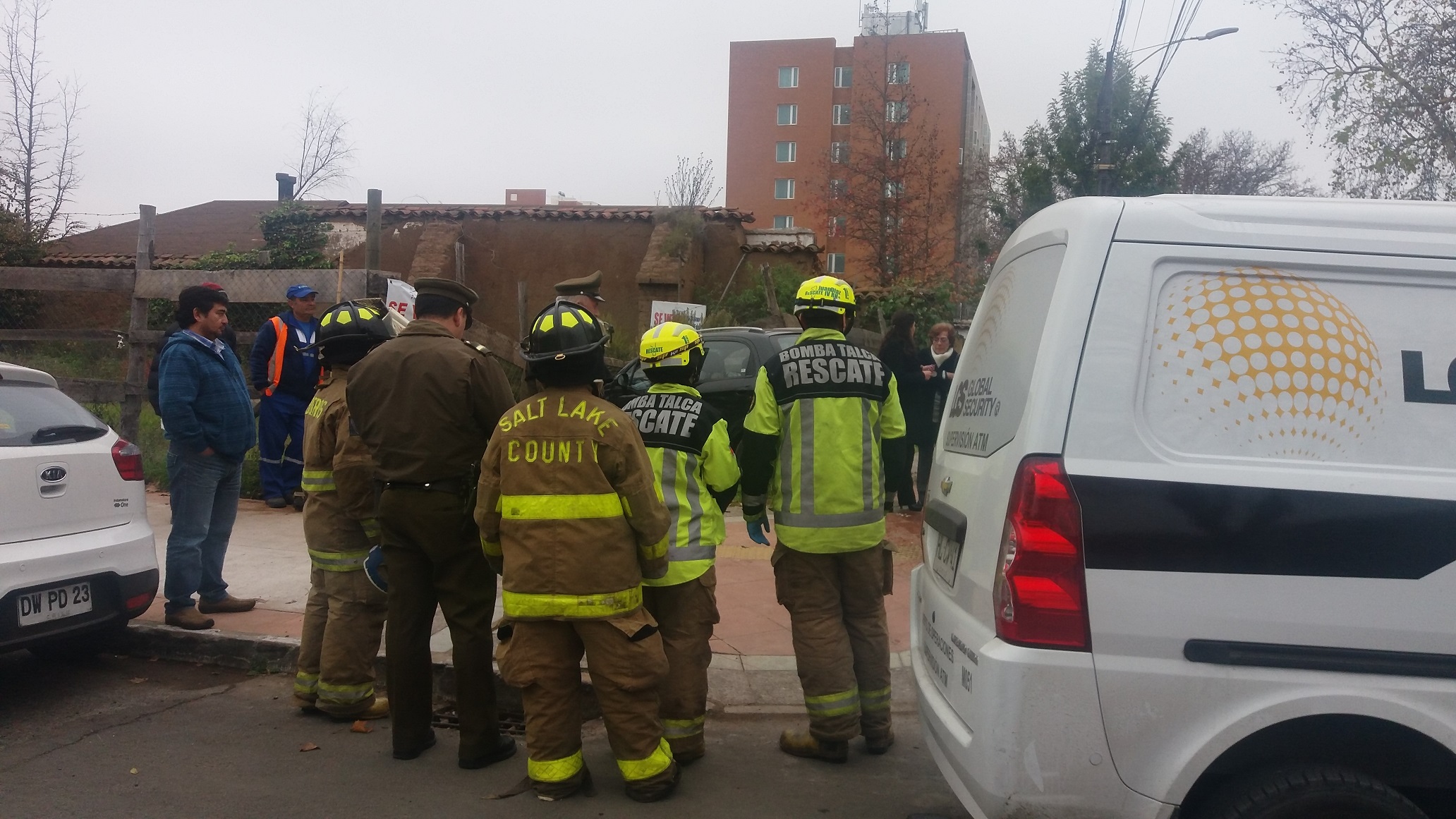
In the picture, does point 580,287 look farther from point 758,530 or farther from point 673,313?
point 673,313

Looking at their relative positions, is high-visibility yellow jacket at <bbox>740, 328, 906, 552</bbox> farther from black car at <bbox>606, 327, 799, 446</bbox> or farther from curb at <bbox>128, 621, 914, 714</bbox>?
black car at <bbox>606, 327, 799, 446</bbox>

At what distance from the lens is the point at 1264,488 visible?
252cm

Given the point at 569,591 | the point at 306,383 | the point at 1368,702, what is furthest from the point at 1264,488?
the point at 306,383

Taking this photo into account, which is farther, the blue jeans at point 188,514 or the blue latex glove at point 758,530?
the blue jeans at point 188,514

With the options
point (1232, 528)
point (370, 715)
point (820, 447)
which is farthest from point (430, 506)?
→ point (1232, 528)

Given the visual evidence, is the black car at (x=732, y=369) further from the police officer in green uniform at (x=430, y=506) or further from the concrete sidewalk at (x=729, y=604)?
the police officer in green uniform at (x=430, y=506)

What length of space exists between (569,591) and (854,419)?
138 centimetres

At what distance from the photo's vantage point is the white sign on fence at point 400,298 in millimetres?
8422

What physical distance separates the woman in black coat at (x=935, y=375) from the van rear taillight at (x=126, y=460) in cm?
567

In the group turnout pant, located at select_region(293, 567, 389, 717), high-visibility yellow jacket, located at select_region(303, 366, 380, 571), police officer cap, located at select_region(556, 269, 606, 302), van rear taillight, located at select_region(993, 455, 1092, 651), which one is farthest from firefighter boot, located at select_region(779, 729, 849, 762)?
police officer cap, located at select_region(556, 269, 606, 302)

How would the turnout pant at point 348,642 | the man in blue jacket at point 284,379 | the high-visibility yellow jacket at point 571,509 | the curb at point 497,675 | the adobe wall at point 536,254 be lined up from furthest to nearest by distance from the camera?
1. the adobe wall at point 536,254
2. the man in blue jacket at point 284,379
3. the curb at point 497,675
4. the turnout pant at point 348,642
5. the high-visibility yellow jacket at point 571,509

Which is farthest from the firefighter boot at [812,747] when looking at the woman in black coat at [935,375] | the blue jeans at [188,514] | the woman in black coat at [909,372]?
the woman in black coat at [935,375]

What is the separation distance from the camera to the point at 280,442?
866 centimetres

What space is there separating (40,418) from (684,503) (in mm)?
3318
